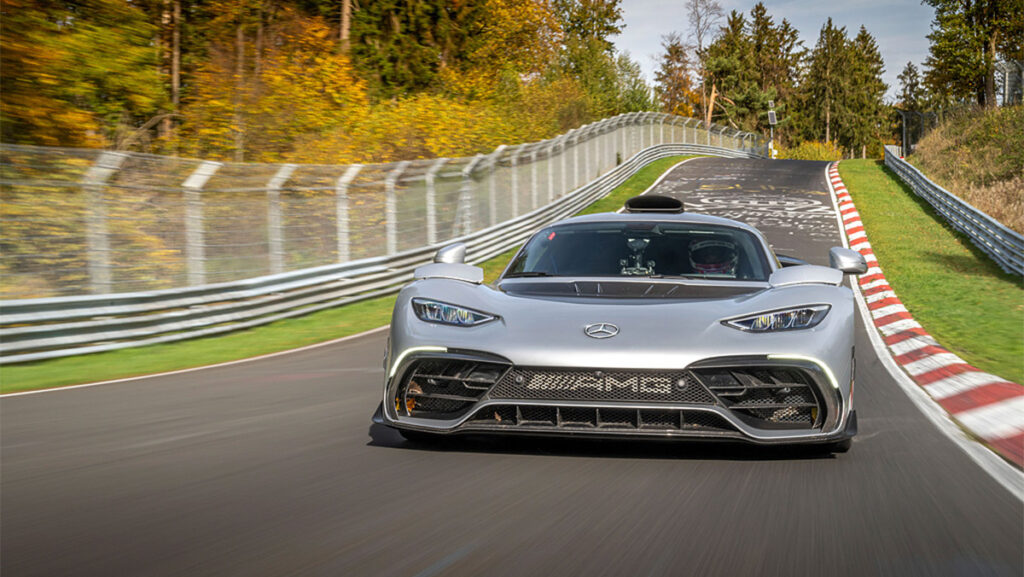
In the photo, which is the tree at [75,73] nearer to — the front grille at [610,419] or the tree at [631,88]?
the front grille at [610,419]

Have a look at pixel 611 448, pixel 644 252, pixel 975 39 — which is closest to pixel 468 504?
pixel 611 448

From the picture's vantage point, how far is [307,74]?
28.8m

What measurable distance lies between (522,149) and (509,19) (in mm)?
20700

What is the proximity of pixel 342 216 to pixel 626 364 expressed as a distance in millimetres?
12173

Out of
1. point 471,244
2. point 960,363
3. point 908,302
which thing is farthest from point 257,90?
point 960,363

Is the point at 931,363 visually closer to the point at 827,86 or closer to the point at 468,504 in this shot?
the point at 468,504

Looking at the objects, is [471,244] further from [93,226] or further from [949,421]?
[949,421]

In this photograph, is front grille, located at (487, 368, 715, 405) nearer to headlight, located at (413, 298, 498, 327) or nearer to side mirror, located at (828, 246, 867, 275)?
headlight, located at (413, 298, 498, 327)

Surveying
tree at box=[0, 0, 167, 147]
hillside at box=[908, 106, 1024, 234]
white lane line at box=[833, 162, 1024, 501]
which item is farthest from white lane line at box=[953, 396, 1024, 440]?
hillside at box=[908, 106, 1024, 234]

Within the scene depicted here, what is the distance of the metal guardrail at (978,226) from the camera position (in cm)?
1872

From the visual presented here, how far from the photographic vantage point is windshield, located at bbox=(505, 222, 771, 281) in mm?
5953

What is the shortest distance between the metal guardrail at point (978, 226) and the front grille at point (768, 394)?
15253mm

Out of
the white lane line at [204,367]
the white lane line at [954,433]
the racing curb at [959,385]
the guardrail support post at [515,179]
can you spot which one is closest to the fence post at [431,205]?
the guardrail support post at [515,179]

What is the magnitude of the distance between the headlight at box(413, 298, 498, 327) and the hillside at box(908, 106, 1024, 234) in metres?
24.2
